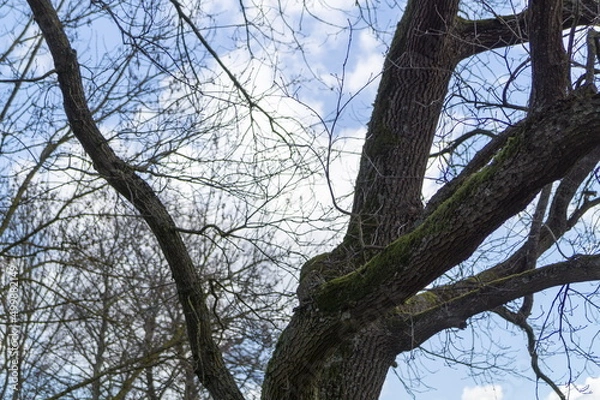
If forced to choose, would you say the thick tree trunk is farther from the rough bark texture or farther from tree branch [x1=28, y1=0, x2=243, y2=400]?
tree branch [x1=28, y1=0, x2=243, y2=400]

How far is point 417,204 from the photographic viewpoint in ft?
19.8

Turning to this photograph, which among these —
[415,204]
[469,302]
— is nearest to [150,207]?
[415,204]

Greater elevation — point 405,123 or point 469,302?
point 405,123

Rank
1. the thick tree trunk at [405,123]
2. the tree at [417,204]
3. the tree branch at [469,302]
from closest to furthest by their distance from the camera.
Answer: the tree at [417,204], the tree branch at [469,302], the thick tree trunk at [405,123]

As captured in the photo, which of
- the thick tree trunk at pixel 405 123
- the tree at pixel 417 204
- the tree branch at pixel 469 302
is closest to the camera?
the tree at pixel 417 204

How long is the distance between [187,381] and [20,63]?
4809 mm

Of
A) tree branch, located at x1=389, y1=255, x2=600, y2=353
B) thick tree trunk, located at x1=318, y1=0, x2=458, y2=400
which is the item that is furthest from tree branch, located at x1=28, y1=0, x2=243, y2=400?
tree branch, located at x1=389, y1=255, x2=600, y2=353

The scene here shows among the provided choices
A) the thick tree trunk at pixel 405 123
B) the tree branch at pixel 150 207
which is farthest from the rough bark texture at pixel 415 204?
the tree branch at pixel 150 207

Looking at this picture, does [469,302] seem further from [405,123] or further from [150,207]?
[150,207]

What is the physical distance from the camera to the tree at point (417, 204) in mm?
3896

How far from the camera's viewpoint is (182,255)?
18.4 feet

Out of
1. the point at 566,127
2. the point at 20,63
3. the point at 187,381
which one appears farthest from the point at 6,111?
the point at 566,127

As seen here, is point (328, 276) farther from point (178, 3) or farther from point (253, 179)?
point (178, 3)

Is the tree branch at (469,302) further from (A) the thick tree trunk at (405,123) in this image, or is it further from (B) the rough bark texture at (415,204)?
(A) the thick tree trunk at (405,123)
